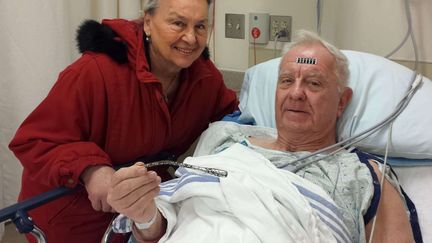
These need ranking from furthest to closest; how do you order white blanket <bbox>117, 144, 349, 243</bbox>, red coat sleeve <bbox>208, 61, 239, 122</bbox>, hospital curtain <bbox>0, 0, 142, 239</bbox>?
hospital curtain <bbox>0, 0, 142, 239</bbox>
red coat sleeve <bbox>208, 61, 239, 122</bbox>
white blanket <bbox>117, 144, 349, 243</bbox>

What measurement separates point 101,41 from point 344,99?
0.78m

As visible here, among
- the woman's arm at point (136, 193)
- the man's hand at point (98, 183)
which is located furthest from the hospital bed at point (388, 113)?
the woman's arm at point (136, 193)

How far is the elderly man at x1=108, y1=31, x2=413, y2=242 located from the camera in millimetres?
1240

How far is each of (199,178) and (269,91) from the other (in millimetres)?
669

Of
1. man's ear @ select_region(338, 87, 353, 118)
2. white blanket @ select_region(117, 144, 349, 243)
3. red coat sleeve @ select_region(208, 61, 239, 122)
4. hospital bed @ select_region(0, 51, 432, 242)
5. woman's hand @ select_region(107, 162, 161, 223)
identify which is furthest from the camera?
red coat sleeve @ select_region(208, 61, 239, 122)

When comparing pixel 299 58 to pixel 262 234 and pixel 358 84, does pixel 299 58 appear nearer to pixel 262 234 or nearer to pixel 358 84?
pixel 358 84

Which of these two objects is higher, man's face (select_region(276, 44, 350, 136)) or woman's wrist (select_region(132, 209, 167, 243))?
man's face (select_region(276, 44, 350, 136))

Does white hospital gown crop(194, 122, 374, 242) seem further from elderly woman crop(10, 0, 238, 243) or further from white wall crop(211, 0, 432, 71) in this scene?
white wall crop(211, 0, 432, 71)

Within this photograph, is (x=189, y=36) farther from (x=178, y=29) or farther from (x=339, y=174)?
(x=339, y=174)

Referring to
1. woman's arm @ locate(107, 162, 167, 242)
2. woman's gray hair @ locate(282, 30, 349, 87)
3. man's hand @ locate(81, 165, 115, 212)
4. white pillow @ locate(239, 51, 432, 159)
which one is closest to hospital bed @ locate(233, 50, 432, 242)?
white pillow @ locate(239, 51, 432, 159)

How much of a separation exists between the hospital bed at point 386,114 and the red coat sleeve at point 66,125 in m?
0.11

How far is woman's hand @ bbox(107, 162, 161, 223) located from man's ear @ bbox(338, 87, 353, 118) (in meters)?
0.74

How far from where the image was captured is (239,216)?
1.09 m

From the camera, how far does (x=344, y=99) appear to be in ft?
5.02
